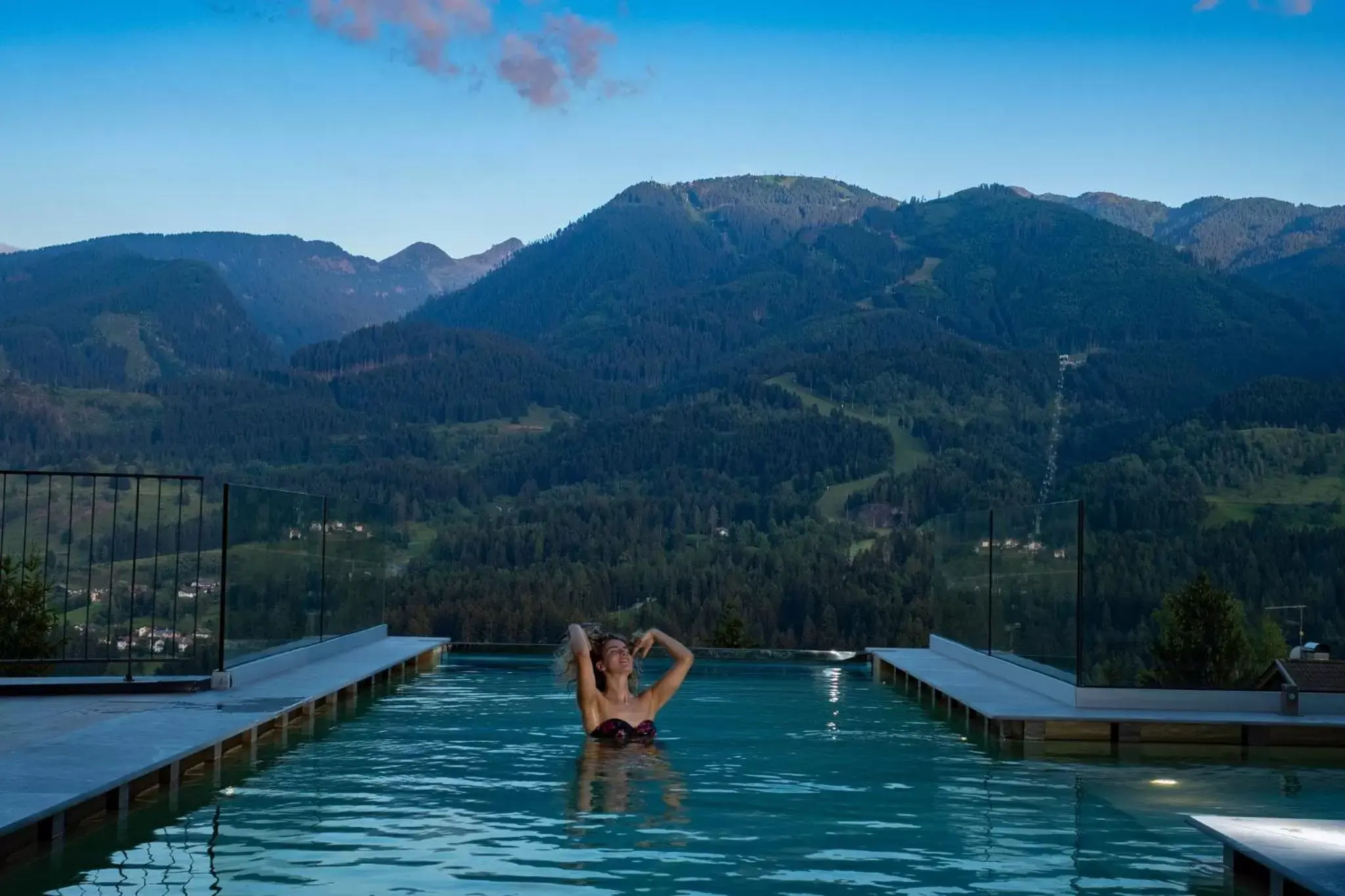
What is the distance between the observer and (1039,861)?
6922 mm

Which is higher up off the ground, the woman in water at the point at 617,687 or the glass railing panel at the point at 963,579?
the glass railing panel at the point at 963,579

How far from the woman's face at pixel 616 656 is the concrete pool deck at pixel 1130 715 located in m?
2.92

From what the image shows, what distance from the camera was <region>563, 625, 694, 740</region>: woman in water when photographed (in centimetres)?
1050

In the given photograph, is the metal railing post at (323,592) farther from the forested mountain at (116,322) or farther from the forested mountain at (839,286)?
the forested mountain at (839,286)

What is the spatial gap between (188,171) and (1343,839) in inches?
2608

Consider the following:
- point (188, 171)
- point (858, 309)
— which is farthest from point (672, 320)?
point (188, 171)

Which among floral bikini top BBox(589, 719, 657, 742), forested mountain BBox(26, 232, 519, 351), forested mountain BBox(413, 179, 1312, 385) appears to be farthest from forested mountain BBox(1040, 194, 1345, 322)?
floral bikini top BBox(589, 719, 657, 742)

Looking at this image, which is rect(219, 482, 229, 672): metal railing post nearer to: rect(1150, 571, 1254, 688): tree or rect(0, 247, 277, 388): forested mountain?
rect(1150, 571, 1254, 688): tree

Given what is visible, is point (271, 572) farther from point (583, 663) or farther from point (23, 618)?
point (583, 663)

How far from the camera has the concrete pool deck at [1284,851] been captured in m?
5.56

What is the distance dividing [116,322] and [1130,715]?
9827 centimetres

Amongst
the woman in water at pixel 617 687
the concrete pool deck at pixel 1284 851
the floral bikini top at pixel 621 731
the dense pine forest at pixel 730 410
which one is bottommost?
the floral bikini top at pixel 621 731

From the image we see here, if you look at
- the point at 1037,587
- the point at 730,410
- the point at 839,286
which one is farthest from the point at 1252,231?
the point at 1037,587

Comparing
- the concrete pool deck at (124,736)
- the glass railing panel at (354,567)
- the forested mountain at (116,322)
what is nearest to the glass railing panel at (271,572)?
the concrete pool deck at (124,736)
